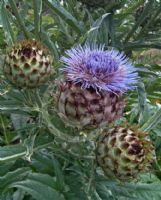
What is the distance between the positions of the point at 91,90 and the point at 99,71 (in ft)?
0.22

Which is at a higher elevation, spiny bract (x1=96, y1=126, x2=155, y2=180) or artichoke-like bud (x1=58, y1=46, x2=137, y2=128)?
artichoke-like bud (x1=58, y1=46, x2=137, y2=128)

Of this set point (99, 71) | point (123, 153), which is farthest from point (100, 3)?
point (123, 153)

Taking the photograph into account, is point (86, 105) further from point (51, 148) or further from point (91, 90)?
point (51, 148)

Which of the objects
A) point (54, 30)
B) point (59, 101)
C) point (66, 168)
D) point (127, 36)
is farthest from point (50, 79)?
point (54, 30)

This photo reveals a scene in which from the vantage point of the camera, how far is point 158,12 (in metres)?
1.94

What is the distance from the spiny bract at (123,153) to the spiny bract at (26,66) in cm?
23

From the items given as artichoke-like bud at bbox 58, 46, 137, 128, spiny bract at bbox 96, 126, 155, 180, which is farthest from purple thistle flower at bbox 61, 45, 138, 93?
spiny bract at bbox 96, 126, 155, 180

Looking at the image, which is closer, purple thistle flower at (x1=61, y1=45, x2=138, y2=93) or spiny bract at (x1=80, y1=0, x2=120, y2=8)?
purple thistle flower at (x1=61, y1=45, x2=138, y2=93)

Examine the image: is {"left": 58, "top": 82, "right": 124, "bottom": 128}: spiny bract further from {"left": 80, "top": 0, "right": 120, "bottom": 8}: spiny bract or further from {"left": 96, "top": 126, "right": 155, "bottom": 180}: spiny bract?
{"left": 80, "top": 0, "right": 120, "bottom": 8}: spiny bract

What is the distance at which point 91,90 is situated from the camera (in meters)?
1.30

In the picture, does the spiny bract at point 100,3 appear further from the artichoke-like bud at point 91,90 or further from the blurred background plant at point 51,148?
the artichoke-like bud at point 91,90

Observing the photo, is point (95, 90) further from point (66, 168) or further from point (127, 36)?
point (127, 36)

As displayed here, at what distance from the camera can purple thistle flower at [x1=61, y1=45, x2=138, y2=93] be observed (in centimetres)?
130

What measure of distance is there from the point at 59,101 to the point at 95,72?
0.12 metres
